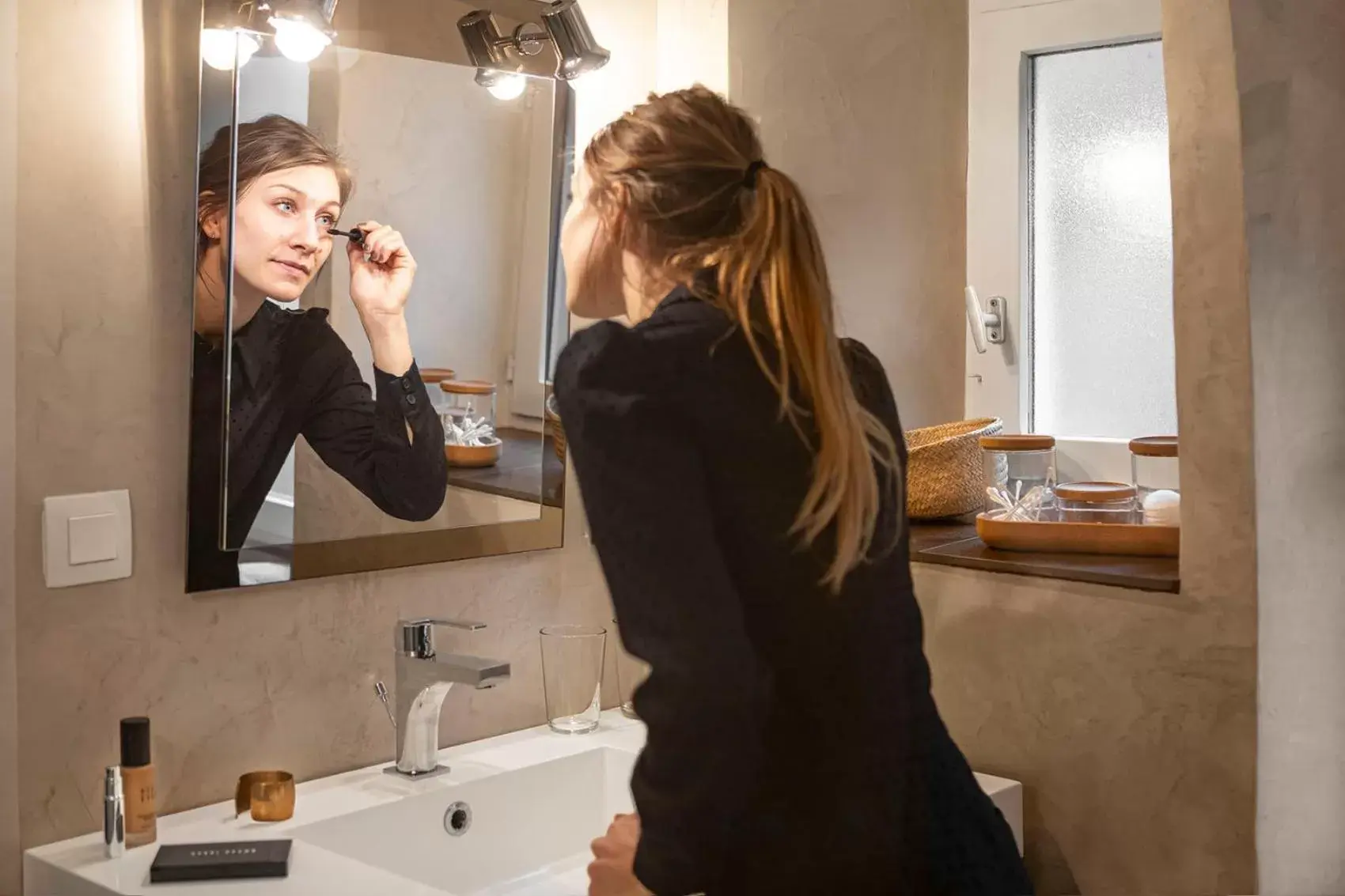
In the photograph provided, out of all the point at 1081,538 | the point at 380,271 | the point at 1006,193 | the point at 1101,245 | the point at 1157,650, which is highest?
the point at 1006,193

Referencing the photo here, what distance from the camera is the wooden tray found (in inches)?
68.2

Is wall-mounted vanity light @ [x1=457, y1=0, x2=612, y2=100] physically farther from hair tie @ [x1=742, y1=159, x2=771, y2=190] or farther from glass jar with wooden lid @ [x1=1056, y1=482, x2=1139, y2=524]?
glass jar with wooden lid @ [x1=1056, y1=482, x2=1139, y2=524]

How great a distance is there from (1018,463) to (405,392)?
878 mm

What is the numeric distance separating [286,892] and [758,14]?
142 cm

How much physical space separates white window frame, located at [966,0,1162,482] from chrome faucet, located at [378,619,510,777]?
3.75ft

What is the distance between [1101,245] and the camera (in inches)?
91.4

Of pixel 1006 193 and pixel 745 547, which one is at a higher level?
pixel 1006 193

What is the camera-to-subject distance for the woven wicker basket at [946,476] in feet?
6.66

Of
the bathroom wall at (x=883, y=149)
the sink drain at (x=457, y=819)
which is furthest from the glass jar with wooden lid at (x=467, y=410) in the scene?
the bathroom wall at (x=883, y=149)

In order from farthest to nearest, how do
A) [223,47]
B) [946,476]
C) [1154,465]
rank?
1. [946,476]
2. [1154,465]
3. [223,47]

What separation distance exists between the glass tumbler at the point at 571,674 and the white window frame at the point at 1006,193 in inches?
35.3

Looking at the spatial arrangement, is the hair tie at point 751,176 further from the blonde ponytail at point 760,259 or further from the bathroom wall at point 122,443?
the bathroom wall at point 122,443

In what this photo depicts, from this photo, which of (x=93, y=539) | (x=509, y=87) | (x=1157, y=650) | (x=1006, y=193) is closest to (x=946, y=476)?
(x=1157, y=650)

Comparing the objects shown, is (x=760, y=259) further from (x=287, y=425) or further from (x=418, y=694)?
(x=418, y=694)
